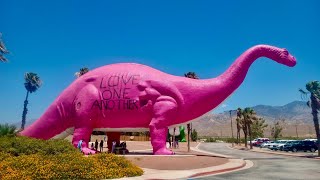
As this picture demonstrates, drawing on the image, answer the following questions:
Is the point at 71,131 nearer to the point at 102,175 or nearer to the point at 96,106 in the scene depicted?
the point at 96,106

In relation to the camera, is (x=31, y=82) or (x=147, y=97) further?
(x=31, y=82)

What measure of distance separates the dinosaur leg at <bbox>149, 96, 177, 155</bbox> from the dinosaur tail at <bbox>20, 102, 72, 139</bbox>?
587 cm

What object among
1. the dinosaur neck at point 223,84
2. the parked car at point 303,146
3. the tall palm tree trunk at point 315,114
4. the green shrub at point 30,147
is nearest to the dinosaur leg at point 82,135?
the green shrub at point 30,147

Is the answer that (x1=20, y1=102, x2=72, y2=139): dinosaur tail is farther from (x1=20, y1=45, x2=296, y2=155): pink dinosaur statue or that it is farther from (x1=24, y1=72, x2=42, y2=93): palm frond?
(x1=24, y1=72, x2=42, y2=93): palm frond

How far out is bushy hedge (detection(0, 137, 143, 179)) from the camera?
1207 cm

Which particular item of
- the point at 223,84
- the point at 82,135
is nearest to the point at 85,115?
the point at 82,135

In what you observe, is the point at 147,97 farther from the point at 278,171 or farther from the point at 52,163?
the point at 52,163

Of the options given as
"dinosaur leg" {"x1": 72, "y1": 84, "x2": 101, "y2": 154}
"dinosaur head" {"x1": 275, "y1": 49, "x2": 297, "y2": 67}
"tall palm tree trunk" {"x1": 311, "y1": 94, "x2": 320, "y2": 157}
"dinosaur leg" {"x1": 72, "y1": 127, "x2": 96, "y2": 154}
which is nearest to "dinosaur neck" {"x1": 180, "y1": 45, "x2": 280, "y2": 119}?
"dinosaur head" {"x1": 275, "y1": 49, "x2": 297, "y2": 67}

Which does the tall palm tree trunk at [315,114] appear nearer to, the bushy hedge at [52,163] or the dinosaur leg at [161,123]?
the dinosaur leg at [161,123]

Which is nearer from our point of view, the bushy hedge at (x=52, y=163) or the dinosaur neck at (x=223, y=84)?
the bushy hedge at (x=52, y=163)

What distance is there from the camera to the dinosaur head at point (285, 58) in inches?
818

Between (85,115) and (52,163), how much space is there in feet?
26.3

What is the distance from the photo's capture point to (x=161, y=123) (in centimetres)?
1936

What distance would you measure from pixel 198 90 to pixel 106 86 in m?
5.60
